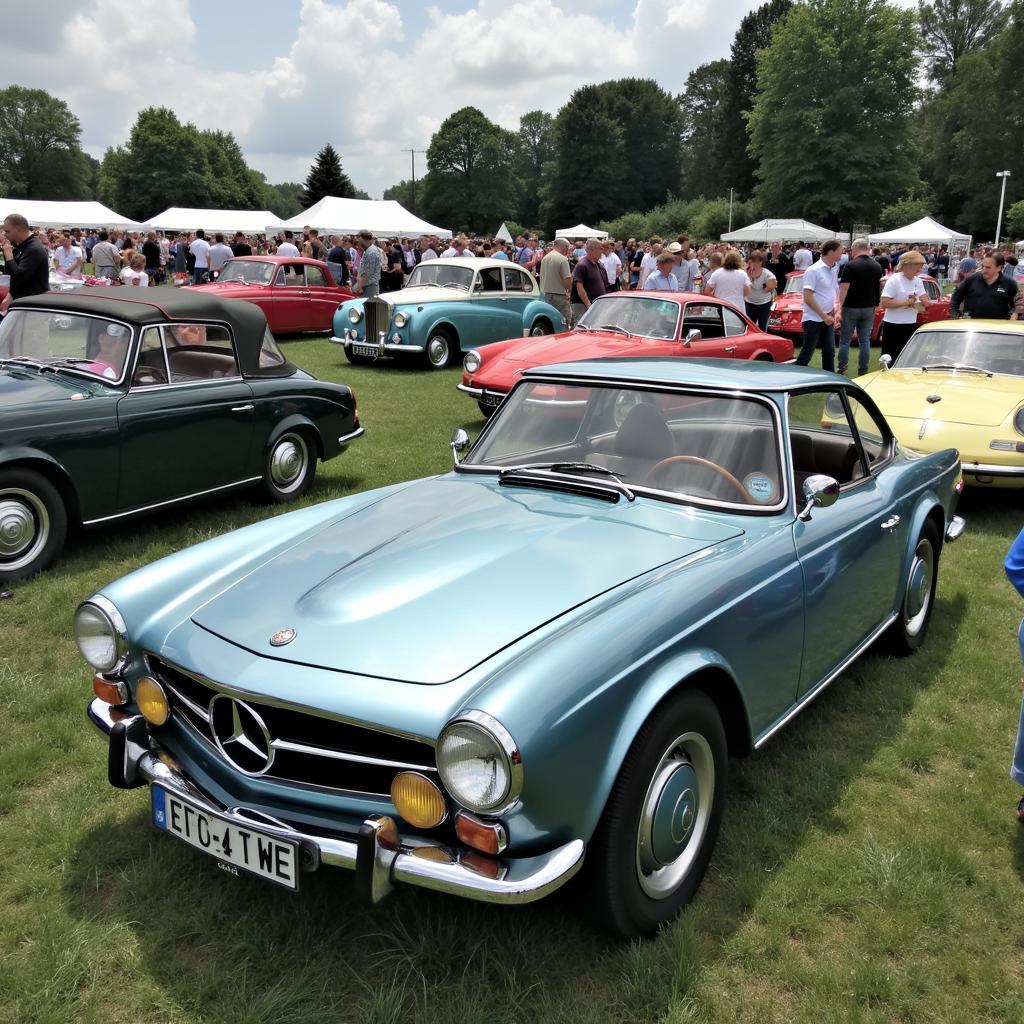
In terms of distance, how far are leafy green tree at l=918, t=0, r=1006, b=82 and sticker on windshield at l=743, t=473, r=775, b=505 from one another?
266 ft

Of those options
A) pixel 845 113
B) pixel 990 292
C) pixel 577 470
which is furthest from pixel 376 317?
pixel 845 113

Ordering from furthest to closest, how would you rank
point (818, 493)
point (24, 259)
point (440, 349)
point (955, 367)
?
1. point (440, 349)
2. point (24, 259)
3. point (955, 367)
4. point (818, 493)

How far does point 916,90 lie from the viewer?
46.1 metres

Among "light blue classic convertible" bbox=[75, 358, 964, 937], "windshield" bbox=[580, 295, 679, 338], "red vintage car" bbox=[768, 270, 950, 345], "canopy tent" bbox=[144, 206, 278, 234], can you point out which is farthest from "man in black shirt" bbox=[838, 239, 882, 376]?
"canopy tent" bbox=[144, 206, 278, 234]

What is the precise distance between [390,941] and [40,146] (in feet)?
361

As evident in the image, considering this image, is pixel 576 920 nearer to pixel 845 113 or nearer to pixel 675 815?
pixel 675 815

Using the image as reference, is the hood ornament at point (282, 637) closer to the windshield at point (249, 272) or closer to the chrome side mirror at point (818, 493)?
the chrome side mirror at point (818, 493)

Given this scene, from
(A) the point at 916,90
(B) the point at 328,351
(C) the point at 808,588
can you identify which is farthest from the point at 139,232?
(C) the point at 808,588

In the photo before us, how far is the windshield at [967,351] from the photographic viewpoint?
7883 millimetres

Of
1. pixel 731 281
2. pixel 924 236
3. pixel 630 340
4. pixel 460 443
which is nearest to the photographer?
pixel 460 443

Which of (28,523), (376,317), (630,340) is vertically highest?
(376,317)

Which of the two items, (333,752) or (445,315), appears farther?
(445,315)

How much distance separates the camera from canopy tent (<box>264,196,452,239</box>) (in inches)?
1246

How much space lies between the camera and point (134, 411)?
Answer: 573cm
